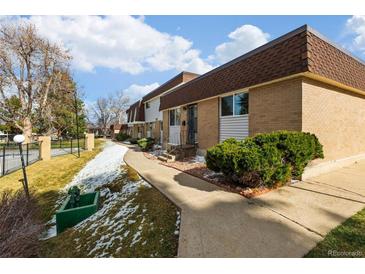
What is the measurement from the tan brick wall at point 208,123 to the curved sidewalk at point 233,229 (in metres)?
5.16

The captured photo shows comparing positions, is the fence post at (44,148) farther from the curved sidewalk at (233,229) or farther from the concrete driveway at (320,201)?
the concrete driveway at (320,201)

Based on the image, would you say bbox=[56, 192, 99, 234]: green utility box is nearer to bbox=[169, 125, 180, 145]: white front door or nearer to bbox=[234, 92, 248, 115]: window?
bbox=[234, 92, 248, 115]: window

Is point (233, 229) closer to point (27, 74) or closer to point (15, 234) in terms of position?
point (15, 234)

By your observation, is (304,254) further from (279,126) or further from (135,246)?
(279,126)

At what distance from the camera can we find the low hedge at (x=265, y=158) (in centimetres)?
464

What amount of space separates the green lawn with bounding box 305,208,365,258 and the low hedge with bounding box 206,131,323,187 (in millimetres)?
1793

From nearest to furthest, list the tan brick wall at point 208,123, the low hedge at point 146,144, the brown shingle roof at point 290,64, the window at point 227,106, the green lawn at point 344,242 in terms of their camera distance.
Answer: the green lawn at point 344,242
the brown shingle roof at point 290,64
the window at point 227,106
the tan brick wall at point 208,123
the low hedge at point 146,144

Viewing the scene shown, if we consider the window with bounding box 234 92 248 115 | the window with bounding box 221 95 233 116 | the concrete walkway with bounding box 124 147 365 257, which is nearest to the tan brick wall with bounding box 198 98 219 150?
the window with bounding box 221 95 233 116

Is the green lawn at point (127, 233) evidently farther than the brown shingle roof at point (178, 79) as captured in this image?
No

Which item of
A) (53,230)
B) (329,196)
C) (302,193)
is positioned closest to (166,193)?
(53,230)

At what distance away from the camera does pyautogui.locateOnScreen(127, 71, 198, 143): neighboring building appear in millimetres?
18394

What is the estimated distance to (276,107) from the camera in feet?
21.9

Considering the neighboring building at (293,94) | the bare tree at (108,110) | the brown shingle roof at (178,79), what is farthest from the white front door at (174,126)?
the bare tree at (108,110)

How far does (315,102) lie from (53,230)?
29.0ft
